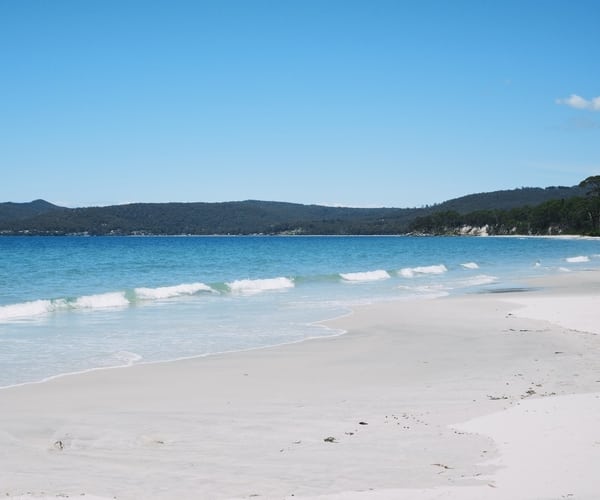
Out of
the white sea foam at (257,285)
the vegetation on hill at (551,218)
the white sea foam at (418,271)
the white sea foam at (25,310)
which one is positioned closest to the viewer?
the white sea foam at (25,310)

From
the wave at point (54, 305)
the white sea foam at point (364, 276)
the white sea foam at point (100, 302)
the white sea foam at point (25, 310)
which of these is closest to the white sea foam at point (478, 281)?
the white sea foam at point (364, 276)

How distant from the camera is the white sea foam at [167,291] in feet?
92.7

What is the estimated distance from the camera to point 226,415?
27.8 feet

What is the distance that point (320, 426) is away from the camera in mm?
7859

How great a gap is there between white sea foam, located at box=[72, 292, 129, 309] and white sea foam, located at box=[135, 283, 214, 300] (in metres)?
1.62

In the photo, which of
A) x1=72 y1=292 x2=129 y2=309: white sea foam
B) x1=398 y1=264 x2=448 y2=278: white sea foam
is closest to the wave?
x1=72 y1=292 x2=129 y2=309: white sea foam

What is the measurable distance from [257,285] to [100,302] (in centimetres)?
1019

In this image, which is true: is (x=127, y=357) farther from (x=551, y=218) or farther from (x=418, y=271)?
(x=551, y=218)

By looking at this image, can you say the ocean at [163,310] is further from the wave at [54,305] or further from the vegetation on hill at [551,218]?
the vegetation on hill at [551,218]

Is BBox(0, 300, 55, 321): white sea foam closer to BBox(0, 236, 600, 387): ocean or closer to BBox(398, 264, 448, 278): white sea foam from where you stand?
BBox(0, 236, 600, 387): ocean

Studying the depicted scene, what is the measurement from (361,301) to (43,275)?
889 inches

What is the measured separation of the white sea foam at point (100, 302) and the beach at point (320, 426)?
12.4 m

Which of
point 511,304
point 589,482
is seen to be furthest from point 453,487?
point 511,304

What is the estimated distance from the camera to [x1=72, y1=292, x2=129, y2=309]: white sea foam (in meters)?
24.6
